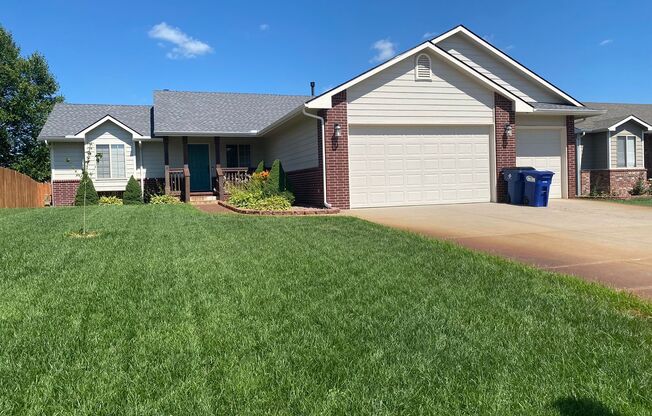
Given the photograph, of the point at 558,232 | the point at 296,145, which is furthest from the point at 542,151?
the point at 558,232

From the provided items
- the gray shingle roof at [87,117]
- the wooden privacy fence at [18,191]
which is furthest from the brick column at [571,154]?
the wooden privacy fence at [18,191]

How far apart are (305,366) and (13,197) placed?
19.4 metres

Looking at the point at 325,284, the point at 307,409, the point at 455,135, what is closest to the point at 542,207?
the point at 455,135

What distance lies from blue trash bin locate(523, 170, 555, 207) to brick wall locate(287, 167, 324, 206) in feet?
18.8

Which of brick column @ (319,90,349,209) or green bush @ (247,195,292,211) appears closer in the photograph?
green bush @ (247,195,292,211)

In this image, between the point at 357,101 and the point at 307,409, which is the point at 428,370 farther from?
the point at 357,101

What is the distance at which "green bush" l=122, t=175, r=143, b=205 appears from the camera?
19.3 meters

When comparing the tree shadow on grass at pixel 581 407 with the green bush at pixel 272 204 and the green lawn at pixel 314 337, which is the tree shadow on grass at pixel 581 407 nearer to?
the green lawn at pixel 314 337

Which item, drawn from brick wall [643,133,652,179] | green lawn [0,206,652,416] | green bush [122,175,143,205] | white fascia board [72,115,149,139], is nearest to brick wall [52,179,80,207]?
white fascia board [72,115,149,139]

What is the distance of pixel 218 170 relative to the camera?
62.4 feet

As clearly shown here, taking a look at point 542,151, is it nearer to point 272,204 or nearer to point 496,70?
point 496,70

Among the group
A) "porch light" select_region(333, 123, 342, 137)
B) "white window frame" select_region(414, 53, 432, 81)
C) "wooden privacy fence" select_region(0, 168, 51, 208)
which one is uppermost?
"white window frame" select_region(414, 53, 432, 81)

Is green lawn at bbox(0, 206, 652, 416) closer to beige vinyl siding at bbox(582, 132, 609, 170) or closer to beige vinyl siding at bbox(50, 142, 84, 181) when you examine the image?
beige vinyl siding at bbox(50, 142, 84, 181)

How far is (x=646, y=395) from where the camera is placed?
2.63m
